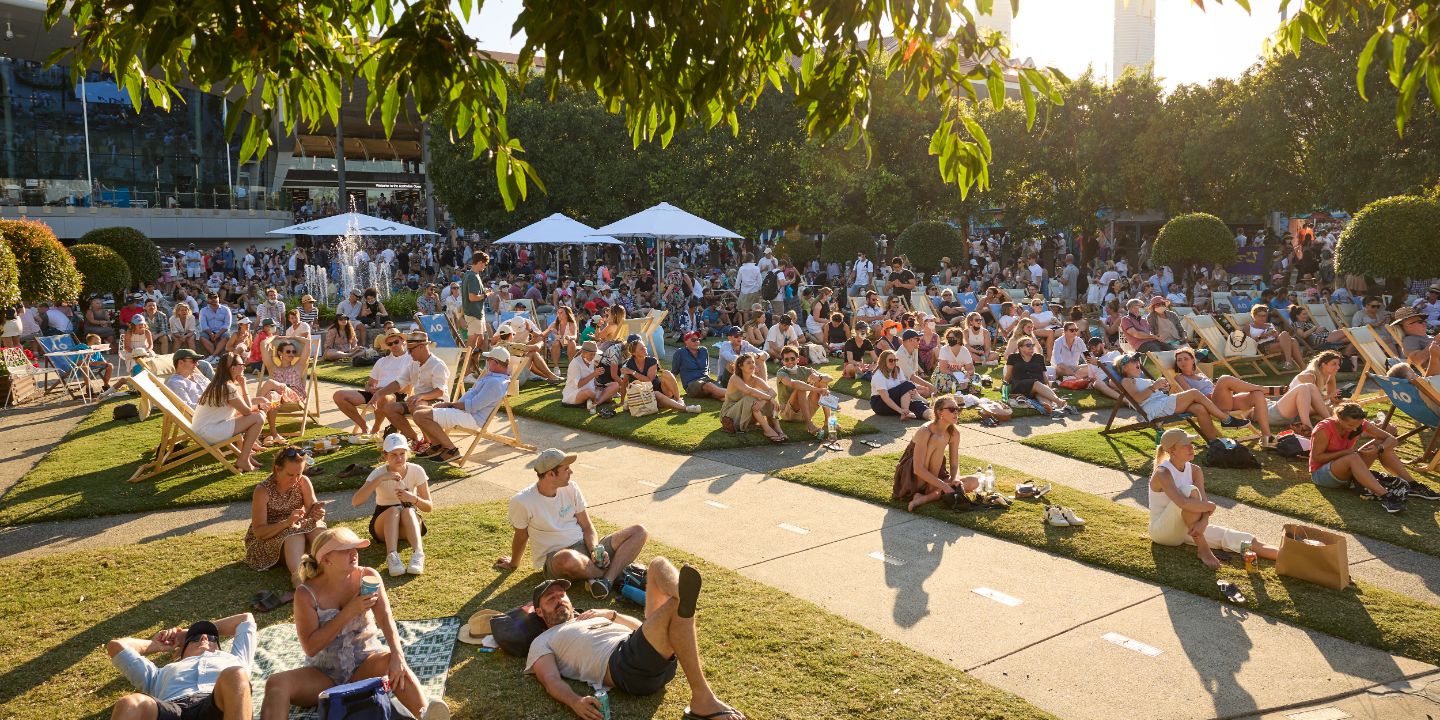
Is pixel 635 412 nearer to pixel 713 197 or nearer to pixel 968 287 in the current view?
pixel 968 287

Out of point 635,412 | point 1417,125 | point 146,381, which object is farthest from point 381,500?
point 1417,125

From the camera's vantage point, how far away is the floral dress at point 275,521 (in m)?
6.62

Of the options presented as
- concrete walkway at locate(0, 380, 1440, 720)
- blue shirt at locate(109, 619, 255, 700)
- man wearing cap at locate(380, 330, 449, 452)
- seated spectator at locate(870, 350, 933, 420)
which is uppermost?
man wearing cap at locate(380, 330, 449, 452)

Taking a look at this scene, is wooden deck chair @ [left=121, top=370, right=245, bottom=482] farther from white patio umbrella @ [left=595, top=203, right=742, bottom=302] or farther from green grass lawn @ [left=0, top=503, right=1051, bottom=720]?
white patio umbrella @ [left=595, top=203, right=742, bottom=302]

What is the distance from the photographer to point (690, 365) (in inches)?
523

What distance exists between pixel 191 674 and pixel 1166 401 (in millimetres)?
9134

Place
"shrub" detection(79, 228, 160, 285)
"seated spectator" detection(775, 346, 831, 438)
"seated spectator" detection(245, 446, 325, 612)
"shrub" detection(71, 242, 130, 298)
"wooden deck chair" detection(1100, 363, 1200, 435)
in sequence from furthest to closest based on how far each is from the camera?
"shrub" detection(79, 228, 160, 285) < "shrub" detection(71, 242, 130, 298) < "seated spectator" detection(775, 346, 831, 438) < "wooden deck chair" detection(1100, 363, 1200, 435) < "seated spectator" detection(245, 446, 325, 612)

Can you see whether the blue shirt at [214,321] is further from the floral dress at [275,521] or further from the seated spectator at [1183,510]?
the seated spectator at [1183,510]

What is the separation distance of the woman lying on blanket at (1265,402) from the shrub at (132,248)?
70.4ft

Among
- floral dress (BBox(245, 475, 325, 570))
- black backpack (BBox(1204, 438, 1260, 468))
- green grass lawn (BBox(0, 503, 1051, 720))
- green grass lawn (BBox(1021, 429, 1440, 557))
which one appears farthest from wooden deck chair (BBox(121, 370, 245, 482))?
black backpack (BBox(1204, 438, 1260, 468))

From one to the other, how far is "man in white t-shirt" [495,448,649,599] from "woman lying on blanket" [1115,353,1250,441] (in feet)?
20.5

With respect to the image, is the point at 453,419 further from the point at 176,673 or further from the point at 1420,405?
the point at 1420,405

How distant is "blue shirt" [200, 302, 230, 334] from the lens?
55.5 ft

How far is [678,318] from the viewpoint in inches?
810
